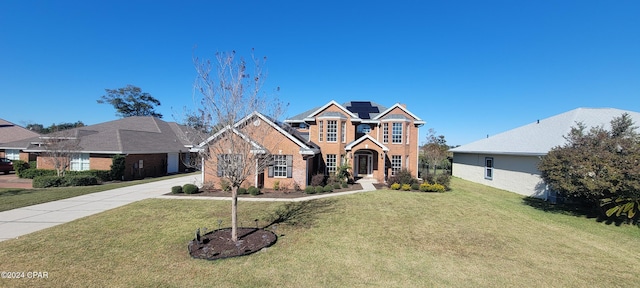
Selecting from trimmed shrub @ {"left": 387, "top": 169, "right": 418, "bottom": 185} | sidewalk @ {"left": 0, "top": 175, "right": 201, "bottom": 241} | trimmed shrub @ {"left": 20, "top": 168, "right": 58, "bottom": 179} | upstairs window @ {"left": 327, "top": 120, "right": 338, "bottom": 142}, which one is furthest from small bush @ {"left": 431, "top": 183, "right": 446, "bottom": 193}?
trimmed shrub @ {"left": 20, "top": 168, "right": 58, "bottom": 179}

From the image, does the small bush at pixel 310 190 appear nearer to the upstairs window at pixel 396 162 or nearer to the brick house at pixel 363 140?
the brick house at pixel 363 140

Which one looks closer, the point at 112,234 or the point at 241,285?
the point at 241,285

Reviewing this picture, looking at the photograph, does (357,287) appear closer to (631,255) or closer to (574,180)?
(631,255)

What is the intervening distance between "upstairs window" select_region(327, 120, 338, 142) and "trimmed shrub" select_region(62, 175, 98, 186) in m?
18.8

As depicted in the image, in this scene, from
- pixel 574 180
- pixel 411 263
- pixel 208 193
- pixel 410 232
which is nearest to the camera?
pixel 411 263

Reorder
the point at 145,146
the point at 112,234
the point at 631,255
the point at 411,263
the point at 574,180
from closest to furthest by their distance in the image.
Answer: the point at 411,263 < the point at 631,255 < the point at 112,234 < the point at 574,180 < the point at 145,146

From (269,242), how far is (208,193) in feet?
30.9

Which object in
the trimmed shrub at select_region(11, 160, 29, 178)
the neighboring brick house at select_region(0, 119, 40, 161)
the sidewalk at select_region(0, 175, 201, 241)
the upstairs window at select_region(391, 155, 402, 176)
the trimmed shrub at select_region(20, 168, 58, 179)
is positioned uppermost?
the neighboring brick house at select_region(0, 119, 40, 161)

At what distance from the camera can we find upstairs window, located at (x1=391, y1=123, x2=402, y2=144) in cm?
2238

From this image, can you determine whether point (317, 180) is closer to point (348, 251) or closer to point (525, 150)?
point (348, 251)

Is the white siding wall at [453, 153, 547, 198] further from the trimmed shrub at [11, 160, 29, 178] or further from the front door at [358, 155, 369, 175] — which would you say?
the trimmed shrub at [11, 160, 29, 178]

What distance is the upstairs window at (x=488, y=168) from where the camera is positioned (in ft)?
68.5

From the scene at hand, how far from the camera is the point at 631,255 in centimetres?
753

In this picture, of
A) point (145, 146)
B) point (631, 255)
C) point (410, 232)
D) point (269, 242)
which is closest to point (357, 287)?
point (269, 242)
